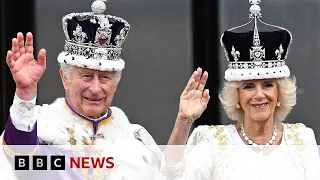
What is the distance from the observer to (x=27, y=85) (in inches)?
145

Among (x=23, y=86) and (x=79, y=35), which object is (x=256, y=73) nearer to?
(x=79, y=35)

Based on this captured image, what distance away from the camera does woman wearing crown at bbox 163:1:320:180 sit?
4164 mm

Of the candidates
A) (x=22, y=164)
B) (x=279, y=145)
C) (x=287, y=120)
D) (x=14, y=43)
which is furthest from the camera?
(x=287, y=120)

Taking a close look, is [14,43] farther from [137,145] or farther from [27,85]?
[137,145]

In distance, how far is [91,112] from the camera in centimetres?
412

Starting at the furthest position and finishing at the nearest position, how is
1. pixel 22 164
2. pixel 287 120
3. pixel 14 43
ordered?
pixel 287 120 → pixel 22 164 → pixel 14 43

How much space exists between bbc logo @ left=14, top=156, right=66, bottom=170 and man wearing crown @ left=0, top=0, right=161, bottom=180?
0.03m

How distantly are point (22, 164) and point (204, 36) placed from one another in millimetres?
1645

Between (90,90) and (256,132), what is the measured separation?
2.70 ft

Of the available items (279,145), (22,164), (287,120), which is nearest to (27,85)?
(22,164)

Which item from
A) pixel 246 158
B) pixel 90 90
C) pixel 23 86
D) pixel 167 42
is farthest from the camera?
pixel 167 42

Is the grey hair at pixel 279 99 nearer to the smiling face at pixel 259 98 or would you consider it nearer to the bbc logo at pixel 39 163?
the smiling face at pixel 259 98

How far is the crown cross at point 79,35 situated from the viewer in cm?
421

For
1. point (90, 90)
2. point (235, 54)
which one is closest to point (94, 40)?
point (90, 90)
